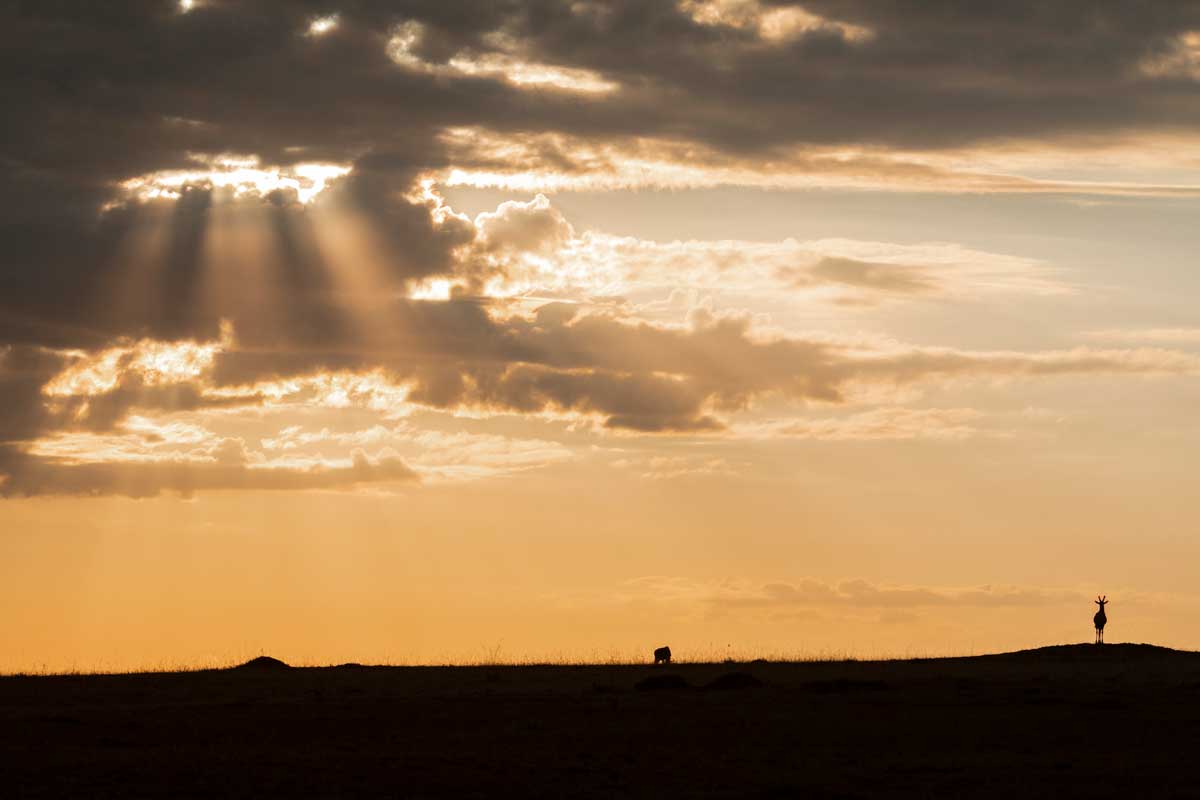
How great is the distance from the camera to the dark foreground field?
102ft

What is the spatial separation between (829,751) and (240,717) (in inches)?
600

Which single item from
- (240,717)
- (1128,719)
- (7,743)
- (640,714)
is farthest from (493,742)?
(1128,719)

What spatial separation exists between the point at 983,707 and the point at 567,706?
35.1 feet

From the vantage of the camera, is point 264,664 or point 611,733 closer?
point 611,733

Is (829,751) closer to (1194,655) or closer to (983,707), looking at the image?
(983,707)

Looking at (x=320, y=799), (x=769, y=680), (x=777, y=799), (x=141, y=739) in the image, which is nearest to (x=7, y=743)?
(x=141, y=739)

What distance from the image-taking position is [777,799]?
29594 mm

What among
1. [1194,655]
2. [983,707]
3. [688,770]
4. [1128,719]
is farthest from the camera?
[1194,655]

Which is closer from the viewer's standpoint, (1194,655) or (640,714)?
(640,714)

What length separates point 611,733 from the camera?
37.5 m

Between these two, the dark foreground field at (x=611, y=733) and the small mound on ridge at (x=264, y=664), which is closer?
the dark foreground field at (x=611, y=733)

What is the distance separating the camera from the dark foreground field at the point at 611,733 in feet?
102

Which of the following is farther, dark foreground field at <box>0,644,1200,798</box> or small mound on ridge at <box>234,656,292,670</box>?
small mound on ridge at <box>234,656,292,670</box>

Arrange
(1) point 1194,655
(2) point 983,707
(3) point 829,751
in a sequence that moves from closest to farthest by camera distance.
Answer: (3) point 829,751 → (2) point 983,707 → (1) point 1194,655
